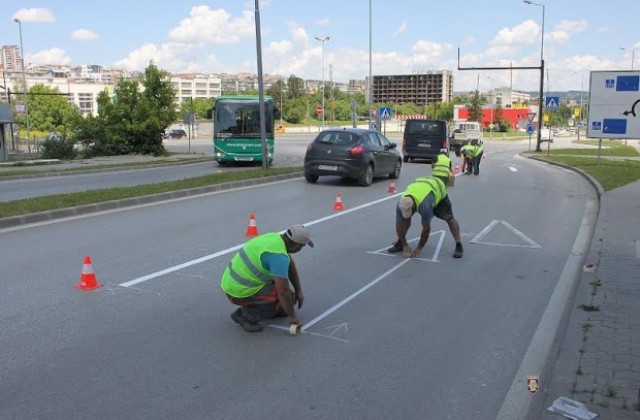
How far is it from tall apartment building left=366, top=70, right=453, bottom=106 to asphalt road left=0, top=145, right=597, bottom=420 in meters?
135

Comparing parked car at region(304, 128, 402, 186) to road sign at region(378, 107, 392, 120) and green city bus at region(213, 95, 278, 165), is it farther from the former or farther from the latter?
road sign at region(378, 107, 392, 120)

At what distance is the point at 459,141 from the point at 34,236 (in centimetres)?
3984

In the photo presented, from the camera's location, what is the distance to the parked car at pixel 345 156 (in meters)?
17.6

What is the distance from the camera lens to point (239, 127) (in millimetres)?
26281

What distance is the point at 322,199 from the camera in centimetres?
1478

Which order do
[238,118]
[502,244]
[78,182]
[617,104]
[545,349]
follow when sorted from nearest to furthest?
[545,349] → [502,244] → [617,104] → [78,182] → [238,118]

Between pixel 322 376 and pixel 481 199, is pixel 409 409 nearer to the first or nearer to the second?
pixel 322 376

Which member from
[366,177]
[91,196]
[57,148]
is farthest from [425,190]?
[57,148]

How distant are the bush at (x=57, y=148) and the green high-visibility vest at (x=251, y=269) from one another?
100 ft

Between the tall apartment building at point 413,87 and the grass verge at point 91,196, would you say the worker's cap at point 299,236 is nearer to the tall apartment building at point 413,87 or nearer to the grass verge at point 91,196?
the grass verge at point 91,196

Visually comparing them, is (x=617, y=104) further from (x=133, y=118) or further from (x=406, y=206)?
(x=133, y=118)

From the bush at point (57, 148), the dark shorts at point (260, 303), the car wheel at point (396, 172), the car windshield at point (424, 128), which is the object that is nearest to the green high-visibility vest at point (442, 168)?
the dark shorts at point (260, 303)

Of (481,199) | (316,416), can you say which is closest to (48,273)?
(316,416)

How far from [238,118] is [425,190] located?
62.3 ft
